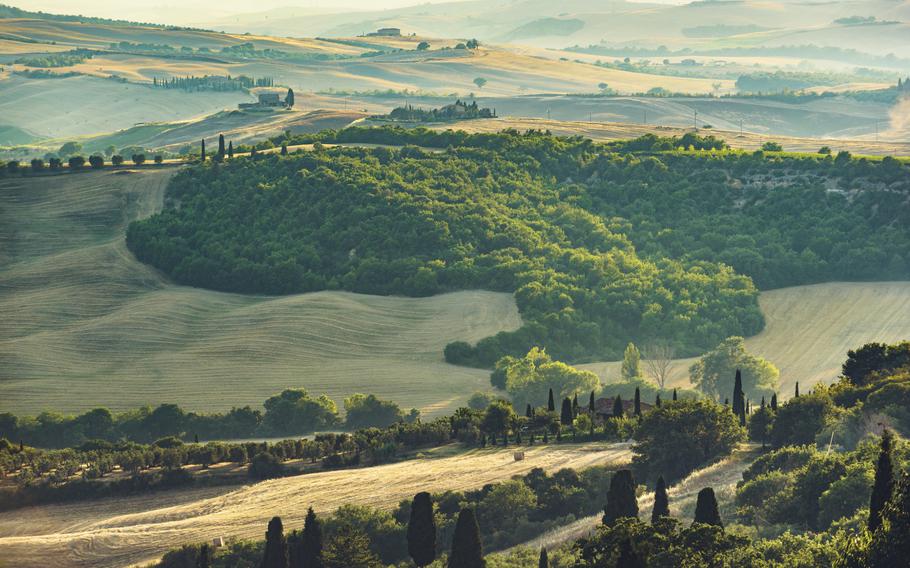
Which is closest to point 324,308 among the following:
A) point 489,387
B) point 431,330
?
point 431,330

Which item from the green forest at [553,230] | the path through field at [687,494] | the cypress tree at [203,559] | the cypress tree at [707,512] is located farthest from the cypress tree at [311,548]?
the green forest at [553,230]

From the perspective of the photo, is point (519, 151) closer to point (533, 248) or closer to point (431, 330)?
point (533, 248)

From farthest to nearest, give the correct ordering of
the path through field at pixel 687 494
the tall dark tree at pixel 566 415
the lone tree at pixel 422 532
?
the tall dark tree at pixel 566 415 < the path through field at pixel 687 494 < the lone tree at pixel 422 532

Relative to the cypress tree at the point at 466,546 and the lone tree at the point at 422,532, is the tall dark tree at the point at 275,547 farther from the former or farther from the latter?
the cypress tree at the point at 466,546

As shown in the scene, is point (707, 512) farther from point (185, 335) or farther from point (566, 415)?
point (185, 335)

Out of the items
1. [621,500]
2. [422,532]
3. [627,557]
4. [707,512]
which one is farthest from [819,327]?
[627,557]

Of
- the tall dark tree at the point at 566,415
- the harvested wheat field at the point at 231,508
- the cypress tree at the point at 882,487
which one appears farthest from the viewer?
the tall dark tree at the point at 566,415
